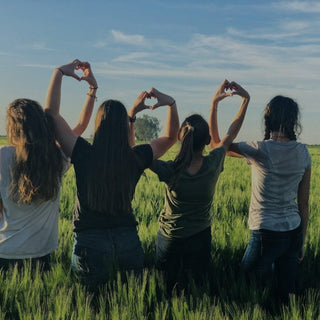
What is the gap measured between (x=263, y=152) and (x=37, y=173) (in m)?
1.46

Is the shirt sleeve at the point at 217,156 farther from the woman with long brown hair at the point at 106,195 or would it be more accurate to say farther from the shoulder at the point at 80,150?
the shoulder at the point at 80,150

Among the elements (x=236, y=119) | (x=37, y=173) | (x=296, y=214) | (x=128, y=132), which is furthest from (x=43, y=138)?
(x=296, y=214)

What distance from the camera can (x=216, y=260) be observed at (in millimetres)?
3631

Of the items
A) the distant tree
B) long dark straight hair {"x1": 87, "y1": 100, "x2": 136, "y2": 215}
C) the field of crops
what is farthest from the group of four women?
the distant tree

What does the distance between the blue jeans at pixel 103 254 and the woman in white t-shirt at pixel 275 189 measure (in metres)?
0.85

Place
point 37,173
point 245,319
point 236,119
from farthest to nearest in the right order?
point 236,119 → point 37,173 → point 245,319

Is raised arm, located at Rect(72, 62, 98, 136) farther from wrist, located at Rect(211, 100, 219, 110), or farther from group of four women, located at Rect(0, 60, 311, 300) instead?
wrist, located at Rect(211, 100, 219, 110)

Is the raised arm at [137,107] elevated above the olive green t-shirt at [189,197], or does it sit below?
above

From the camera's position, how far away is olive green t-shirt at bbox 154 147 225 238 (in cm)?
271

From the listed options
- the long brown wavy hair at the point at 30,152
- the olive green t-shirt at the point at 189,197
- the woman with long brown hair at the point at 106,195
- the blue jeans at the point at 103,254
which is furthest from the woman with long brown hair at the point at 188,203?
the long brown wavy hair at the point at 30,152

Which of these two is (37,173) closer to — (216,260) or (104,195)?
(104,195)

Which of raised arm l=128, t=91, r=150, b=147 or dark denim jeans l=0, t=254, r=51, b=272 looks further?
raised arm l=128, t=91, r=150, b=147

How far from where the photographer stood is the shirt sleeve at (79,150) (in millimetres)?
2537

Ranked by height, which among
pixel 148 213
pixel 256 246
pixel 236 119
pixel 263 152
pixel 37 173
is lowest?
pixel 148 213
